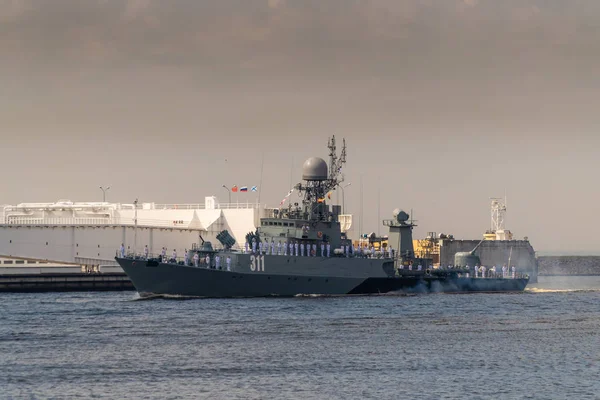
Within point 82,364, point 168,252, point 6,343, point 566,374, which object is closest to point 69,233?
point 168,252

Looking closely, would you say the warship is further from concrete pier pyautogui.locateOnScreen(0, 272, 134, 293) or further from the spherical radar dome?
concrete pier pyautogui.locateOnScreen(0, 272, 134, 293)

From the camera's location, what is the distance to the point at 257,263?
73250mm

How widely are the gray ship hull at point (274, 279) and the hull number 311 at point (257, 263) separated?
0.26 metres

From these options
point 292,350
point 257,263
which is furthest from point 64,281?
point 292,350

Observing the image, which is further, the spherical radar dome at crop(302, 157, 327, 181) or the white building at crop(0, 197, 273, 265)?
the white building at crop(0, 197, 273, 265)

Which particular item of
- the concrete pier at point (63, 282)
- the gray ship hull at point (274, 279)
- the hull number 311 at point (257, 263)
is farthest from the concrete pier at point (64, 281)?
the hull number 311 at point (257, 263)

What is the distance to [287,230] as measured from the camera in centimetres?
7719

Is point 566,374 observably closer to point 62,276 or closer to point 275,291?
point 275,291

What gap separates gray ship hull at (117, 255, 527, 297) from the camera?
71000 millimetres

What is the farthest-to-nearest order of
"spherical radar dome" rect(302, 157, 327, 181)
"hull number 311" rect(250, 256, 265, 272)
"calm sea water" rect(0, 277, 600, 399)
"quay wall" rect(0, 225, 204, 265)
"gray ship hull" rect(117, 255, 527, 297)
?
"quay wall" rect(0, 225, 204, 265), "spherical radar dome" rect(302, 157, 327, 181), "hull number 311" rect(250, 256, 265, 272), "gray ship hull" rect(117, 255, 527, 297), "calm sea water" rect(0, 277, 600, 399)

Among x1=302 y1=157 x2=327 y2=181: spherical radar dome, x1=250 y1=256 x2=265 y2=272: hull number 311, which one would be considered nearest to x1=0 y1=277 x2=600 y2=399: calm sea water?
x1=250 y1=256 x2=265 y2=272: hull number 311

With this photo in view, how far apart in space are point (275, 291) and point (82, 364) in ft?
112

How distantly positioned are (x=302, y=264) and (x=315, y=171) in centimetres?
814

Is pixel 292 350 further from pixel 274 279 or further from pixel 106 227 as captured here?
pixel 106 227
